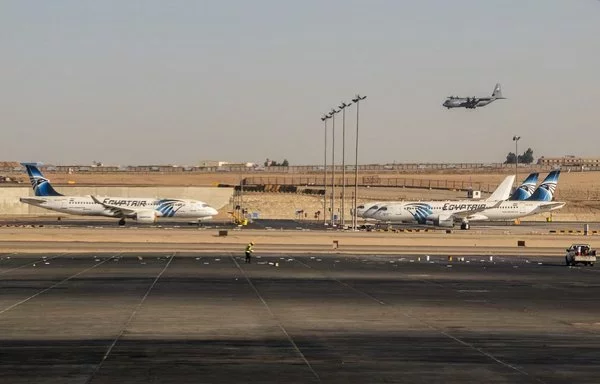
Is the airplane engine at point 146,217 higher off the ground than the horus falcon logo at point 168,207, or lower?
lower

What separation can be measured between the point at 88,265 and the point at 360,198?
410 ft

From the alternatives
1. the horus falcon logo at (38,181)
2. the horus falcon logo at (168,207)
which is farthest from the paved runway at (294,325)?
the horus falcon logo at (38,181)

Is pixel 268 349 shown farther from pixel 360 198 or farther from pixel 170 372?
pixel 360 198

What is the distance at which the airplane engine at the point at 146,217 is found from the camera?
141 meters

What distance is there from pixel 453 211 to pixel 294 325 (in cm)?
10427

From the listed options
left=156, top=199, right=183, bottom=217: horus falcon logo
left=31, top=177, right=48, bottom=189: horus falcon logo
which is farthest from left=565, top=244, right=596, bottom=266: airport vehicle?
left=31, top=177, right=48, bottom=189: horus falcon logo

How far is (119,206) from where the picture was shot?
465ft

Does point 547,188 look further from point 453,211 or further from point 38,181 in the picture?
point 38,181

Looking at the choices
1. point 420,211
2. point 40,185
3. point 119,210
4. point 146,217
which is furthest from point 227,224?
point 40,185

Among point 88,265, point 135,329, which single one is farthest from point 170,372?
→ point 88,265

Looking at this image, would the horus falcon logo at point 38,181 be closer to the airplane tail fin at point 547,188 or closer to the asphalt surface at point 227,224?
the asphalt surface at point 227,224

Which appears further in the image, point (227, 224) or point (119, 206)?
point (227, 224)

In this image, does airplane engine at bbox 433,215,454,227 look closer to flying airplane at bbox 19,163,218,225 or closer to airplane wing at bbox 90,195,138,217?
flying airplane at bbox 19,163,218,225

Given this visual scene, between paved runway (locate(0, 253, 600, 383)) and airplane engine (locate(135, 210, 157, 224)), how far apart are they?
70.0 metres
